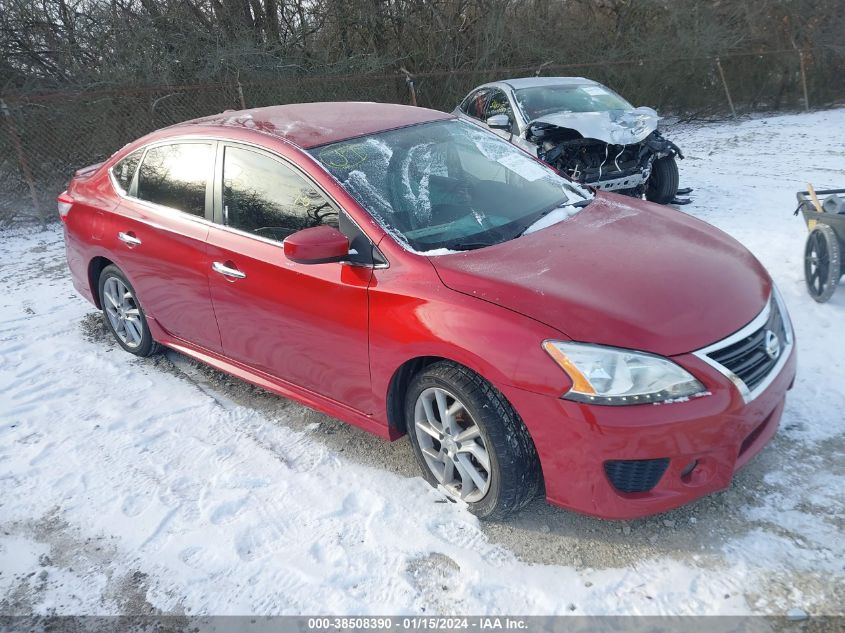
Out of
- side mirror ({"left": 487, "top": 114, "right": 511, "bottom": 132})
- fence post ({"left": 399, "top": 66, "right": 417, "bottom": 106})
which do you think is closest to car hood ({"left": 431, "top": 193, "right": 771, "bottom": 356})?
side mirror ({"left": 487, "top": 114, "right": 511, "bottom": 132})

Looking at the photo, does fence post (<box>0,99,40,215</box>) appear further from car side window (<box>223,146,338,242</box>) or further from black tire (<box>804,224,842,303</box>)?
black tire (<box>804,224,842,303</box>)

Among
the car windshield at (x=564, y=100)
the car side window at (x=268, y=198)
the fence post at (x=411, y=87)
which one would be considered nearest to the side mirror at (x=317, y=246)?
the car side window at (x=268, y=198)

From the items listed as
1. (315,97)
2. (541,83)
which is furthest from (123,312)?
(315,97)

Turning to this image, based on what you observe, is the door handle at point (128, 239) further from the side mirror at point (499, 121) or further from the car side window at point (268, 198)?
the side mirror at point (499, 121)

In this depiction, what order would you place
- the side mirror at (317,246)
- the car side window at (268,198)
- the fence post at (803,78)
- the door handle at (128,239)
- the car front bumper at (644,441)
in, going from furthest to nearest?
the fence post at (803,78), the door handle at (128,239), the car side window at (268,198), the side mirror at (317,246), the car front bumper at (644,441)

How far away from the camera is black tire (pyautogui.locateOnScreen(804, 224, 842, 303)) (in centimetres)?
451

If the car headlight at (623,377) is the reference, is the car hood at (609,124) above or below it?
above

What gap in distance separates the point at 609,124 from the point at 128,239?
5064mm

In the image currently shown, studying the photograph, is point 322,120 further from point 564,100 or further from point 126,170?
point 564,100

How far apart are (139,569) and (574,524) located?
1.90 meters

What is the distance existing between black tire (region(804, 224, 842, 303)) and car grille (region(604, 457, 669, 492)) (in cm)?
278

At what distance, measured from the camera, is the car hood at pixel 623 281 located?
2605 mm

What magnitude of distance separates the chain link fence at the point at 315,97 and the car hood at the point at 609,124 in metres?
5.62

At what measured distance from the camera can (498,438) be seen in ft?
9.00
